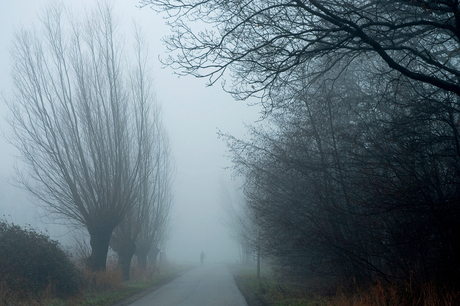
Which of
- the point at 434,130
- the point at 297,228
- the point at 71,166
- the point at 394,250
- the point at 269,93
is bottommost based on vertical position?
the point at 394,250

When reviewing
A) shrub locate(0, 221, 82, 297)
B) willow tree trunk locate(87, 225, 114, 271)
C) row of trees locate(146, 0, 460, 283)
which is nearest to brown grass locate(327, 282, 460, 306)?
row of trees locate(146, 0, 460, 283)

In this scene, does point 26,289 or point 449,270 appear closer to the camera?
point 449,270

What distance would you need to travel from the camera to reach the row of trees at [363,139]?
664cm

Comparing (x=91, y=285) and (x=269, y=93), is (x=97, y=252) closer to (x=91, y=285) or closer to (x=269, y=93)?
(x=91, y=285)

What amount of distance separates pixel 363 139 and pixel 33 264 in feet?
35.3

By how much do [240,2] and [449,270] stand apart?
6.24 meters

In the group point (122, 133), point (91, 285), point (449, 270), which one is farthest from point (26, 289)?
point (449, 270)

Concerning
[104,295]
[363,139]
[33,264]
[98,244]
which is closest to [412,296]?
[363,139]

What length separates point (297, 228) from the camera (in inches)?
398

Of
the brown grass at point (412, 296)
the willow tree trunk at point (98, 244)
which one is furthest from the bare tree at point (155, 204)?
the brown grass at point (412, 296)

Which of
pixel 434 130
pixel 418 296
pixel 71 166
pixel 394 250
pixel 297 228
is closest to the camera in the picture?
pixel 418 296

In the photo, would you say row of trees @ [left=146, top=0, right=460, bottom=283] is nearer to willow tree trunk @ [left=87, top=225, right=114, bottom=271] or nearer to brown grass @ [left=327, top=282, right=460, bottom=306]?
brown grass @ [left=327, top=282, right=460, bottom=306]

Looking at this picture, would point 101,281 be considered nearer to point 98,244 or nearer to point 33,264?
point 98,244

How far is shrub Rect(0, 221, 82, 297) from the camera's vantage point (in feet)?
36.3
